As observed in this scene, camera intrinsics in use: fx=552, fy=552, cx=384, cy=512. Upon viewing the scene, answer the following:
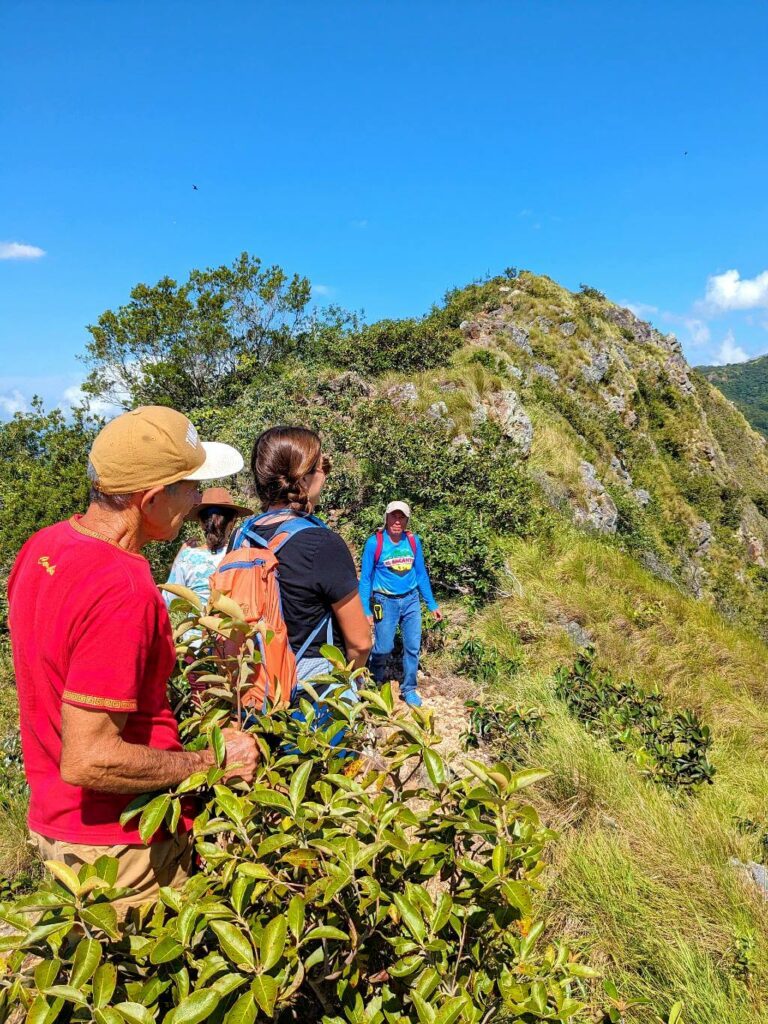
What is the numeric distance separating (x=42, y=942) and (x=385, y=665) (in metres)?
4.43

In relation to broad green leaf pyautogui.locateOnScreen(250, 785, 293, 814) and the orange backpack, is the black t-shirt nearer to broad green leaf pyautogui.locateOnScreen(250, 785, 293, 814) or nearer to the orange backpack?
the orange backpack

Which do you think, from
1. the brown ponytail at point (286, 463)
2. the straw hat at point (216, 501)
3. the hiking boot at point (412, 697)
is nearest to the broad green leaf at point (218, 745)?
the brown ponytail at point (286, 463)

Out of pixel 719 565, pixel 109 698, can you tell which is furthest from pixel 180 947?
pixel 719 565

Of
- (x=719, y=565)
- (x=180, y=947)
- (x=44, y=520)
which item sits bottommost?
(x=719, y=565)

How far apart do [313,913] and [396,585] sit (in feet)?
11.4

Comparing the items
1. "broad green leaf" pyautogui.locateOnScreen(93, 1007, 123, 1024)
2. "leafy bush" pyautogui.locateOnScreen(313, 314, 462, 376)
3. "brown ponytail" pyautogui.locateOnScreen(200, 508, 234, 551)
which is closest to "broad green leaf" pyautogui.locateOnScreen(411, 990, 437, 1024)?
"broad green leaf" pyautogui.locateOnScreen(93, 1007, 123, 1024)

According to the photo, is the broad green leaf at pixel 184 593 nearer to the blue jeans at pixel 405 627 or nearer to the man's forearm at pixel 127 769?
the man's forearm at pixel 127 769

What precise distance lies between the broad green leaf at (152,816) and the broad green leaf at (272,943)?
0.31m

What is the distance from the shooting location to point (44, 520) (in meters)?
6.73

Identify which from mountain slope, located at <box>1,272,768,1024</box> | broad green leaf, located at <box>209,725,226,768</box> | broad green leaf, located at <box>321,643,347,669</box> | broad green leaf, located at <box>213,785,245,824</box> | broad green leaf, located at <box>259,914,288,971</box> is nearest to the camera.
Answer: broad green leaf, located at <box>259,914,288,971</box>

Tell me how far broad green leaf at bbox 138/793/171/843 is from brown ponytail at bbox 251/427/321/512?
4.51 ft

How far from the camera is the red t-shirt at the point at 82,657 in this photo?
1.24 metres

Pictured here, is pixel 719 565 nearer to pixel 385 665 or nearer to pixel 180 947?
pixel 385 665

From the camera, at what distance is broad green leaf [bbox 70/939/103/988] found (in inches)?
35.4
